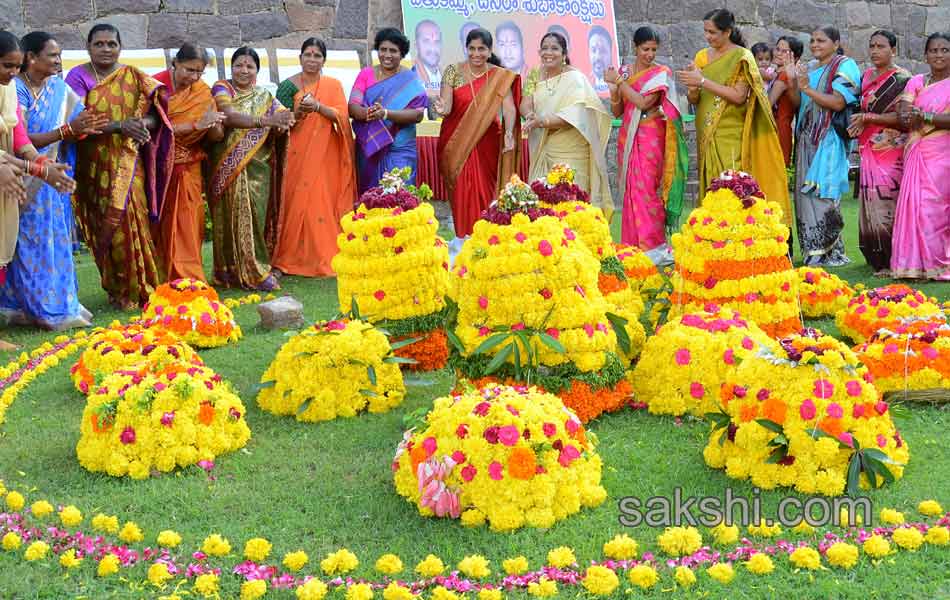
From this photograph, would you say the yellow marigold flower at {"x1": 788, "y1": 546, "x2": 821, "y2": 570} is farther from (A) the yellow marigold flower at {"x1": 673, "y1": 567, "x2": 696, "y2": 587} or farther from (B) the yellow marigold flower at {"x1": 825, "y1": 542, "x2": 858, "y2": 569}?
(A) the yellow marigold flower at {"x1": 673, "y1": 567, "x2": 696, "y2": 587}

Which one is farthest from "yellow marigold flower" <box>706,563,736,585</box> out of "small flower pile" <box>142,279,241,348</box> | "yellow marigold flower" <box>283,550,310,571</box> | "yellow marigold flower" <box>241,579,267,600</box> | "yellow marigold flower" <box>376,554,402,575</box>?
"small flower pile" <box>142,279,241,348</box>

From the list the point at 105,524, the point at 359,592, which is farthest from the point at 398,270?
the point at 359,592

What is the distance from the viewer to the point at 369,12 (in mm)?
12367

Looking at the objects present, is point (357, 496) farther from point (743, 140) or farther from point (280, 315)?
point (743, 140)

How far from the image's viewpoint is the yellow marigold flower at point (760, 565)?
3543 mm

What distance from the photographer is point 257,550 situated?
12.4 ft

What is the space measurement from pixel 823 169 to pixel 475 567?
699cm

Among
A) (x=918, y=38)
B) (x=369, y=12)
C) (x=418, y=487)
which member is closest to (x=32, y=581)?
(x=418, y=487)

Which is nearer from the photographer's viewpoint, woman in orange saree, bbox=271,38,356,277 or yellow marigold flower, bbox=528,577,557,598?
yellow marigold flower, bbox=528,577,557,598

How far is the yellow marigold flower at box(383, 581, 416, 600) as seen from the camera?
135 inches

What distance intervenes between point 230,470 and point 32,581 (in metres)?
1.15

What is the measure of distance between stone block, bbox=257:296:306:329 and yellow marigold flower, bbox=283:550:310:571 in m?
3.86

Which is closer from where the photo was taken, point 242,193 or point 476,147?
point 242,193

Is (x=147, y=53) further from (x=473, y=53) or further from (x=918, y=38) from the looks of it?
(x=918, y=38)
